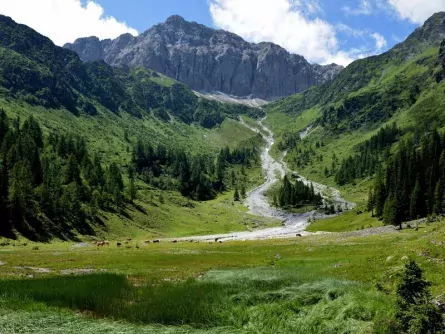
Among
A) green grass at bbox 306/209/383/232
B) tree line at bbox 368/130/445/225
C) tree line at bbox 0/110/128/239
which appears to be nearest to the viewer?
tree line at bbox 0/110/128/239

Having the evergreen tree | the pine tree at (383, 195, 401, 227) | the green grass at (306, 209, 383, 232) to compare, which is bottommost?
the green grass at (306, 209, 383, 232)

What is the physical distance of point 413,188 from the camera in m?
117

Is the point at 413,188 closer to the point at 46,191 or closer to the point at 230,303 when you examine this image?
the point at 230,303

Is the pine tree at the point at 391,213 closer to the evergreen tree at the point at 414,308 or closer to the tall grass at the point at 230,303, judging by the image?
the tall grass at the point at 230,303

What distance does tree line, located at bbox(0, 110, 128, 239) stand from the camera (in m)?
102

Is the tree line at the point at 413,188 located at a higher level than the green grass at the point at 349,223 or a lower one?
higher

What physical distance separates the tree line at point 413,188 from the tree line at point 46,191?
9611 centimetres

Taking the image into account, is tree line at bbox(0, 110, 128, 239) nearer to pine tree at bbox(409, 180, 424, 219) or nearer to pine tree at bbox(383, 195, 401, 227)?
pine tree at bbox(383, 195, 401, 227)

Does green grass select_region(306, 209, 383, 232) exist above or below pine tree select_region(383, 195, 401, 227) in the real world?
below

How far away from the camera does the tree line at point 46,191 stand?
→ 102312 millimetres

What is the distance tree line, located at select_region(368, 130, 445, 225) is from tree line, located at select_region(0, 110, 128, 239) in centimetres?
9611

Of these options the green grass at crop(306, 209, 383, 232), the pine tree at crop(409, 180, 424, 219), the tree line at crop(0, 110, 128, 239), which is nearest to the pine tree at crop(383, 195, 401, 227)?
the green grass at crop(306, 209, 383, 232)

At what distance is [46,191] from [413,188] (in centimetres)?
11343

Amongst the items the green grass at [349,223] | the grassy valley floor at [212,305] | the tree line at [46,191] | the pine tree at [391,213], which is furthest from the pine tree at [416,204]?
the tree line at [46,191]
